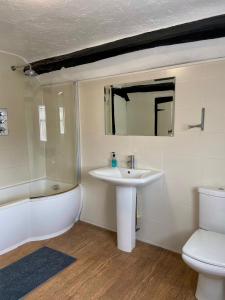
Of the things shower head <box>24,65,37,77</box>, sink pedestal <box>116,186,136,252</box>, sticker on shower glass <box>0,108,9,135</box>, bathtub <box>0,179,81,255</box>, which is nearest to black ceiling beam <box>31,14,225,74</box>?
shower head <box>24,65,37,77</box>

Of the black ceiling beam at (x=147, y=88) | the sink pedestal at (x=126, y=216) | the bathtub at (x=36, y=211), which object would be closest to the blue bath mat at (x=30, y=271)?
the bathtub at (x=36, y=211)

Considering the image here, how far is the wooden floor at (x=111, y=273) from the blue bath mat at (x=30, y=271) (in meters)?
0.07

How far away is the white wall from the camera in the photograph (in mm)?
2105

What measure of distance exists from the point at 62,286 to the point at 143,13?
232cm

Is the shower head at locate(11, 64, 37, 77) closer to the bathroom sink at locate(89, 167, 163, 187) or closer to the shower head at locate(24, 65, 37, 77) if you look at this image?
the shower head at locate(24, 65, 37, 77)

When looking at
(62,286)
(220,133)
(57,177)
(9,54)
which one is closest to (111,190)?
(57,177)

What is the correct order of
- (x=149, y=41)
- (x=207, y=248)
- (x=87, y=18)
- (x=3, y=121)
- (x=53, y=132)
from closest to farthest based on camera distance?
(x=207, y=248) < (x=87, y=18) < (x=149, y=41) < (x=3, y=121) < (x=53, y=132)

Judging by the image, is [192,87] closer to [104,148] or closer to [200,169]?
[200,169]

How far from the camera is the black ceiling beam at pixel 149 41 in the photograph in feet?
5.68

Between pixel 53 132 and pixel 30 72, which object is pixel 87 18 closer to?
pixel 30 72

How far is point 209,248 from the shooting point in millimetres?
1721

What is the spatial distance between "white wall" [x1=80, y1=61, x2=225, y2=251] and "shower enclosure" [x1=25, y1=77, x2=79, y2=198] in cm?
20

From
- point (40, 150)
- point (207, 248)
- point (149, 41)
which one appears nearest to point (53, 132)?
point (40, 150)

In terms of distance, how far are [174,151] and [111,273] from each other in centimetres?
132
